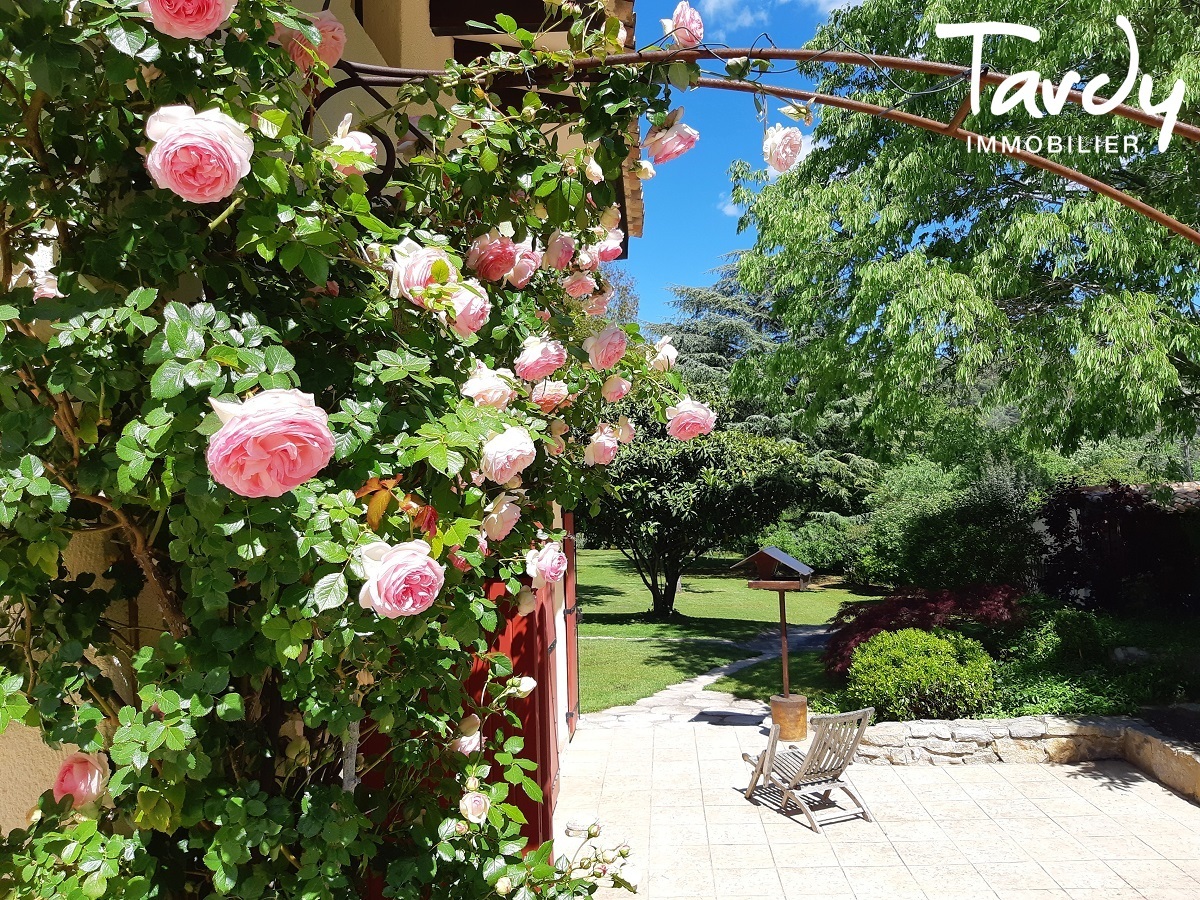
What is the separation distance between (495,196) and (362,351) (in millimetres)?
575

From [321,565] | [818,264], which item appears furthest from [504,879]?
[818,264]

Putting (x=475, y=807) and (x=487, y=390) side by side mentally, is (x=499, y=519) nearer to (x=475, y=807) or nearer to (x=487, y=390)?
(x=487, y=390)

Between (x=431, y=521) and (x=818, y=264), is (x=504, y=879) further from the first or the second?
(x=818, y=264)

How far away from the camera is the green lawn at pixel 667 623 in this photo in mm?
11211

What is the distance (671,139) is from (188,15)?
101 cm

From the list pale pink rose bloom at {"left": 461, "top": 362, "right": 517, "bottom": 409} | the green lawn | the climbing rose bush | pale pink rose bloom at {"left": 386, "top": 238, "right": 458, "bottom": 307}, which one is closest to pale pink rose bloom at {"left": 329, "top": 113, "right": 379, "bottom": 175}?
the climbing rose bush

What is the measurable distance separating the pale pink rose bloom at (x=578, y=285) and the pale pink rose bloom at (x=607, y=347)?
0.30 metres

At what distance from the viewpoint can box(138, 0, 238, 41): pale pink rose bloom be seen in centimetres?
105

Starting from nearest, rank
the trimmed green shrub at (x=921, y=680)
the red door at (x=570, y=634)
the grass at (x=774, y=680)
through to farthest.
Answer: the red door at (x=570, y=634) < the trimmed green shrub at (x=921, y=680) < the grass at (x=774, y=680)

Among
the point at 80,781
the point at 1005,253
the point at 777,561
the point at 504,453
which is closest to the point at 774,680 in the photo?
the point at 777,561

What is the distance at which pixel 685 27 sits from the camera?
1.67 meters

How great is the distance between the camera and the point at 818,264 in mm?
9406

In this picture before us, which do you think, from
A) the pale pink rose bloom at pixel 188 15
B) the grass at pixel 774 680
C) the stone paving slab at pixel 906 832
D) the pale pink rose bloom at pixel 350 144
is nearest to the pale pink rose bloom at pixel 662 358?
the pale pink rose bloom at pixel 350 144

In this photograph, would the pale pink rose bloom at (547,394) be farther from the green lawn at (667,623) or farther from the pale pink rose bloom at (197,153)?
the green lawn at (667,623)
